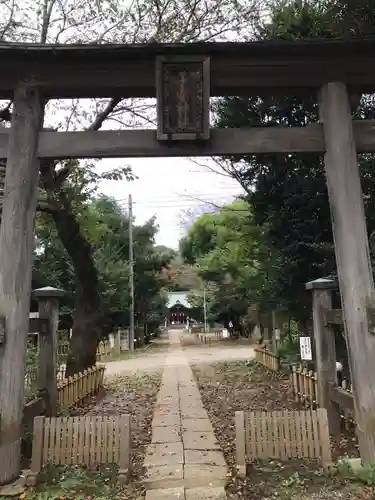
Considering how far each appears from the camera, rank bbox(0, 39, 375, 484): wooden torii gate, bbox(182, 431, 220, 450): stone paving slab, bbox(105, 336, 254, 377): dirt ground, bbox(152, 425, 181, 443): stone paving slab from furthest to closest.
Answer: bbox(105, 336, 254, 377): dirt ground
bbox(152, 425, 181, 443): stone paving slab
bbox(182, 431, 220, 450): stone paving slab
bbox(0, 39, 375, 484): wooden torii gate

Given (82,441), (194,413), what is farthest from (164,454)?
(194,413)

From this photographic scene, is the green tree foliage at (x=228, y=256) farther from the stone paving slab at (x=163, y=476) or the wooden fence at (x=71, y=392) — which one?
the stone paving slab at (x=163, y=476)

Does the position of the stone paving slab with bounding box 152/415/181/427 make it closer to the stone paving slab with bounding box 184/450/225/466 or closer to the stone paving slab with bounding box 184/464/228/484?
the stone paving slab with bounding box 184/450/225/466

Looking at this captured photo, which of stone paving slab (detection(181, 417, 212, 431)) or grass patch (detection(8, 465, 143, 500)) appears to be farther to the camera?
stone paving slab (detection(181, 417, 212, 431))

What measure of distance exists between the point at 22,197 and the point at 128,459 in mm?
2872

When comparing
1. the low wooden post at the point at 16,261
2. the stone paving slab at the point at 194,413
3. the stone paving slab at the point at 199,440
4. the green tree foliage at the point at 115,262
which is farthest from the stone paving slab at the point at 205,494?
the green tree foliage at the point at 115,262

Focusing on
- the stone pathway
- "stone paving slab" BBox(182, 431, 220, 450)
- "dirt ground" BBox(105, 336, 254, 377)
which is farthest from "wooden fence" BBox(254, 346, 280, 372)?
"stone paving slab" BBox(182, 431, 220, 450)

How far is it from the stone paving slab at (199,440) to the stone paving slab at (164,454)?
0.14 metres

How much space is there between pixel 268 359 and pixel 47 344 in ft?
29.4

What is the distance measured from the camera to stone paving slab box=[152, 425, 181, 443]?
6.23 m

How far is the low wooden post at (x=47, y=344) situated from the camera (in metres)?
6.88

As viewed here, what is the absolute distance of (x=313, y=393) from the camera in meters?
7.87

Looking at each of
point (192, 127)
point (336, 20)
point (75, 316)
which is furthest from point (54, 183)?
point (336, 20)

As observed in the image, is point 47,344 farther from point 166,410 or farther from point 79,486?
point 79,486
